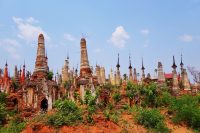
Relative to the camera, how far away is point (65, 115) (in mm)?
27938

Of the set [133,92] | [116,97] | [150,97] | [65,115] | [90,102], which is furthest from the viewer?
[133,92]

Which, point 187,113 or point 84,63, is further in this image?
point 84,63

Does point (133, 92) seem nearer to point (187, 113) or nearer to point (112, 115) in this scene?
point (112, 115)

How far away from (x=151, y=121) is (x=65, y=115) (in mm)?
7240

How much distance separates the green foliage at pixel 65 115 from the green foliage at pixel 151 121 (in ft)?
17.2

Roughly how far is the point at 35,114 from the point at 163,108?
12500 mm

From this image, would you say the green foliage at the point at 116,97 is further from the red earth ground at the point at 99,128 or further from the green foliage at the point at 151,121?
the green foliage at the point at 151,121

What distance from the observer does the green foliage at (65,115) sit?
27.0m

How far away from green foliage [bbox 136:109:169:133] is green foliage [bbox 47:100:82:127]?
5256mm

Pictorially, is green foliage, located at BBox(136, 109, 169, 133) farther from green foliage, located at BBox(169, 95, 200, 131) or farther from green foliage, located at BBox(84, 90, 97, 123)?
green foliage, located at BBox(84, 90, 97, 123)

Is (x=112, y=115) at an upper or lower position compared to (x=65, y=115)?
lower

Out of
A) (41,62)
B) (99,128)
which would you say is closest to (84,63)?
(41,62)

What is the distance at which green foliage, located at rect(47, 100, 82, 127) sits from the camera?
88.4 feet

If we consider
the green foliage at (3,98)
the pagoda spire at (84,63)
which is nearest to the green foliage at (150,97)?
the pagoda spire at (84,63)
